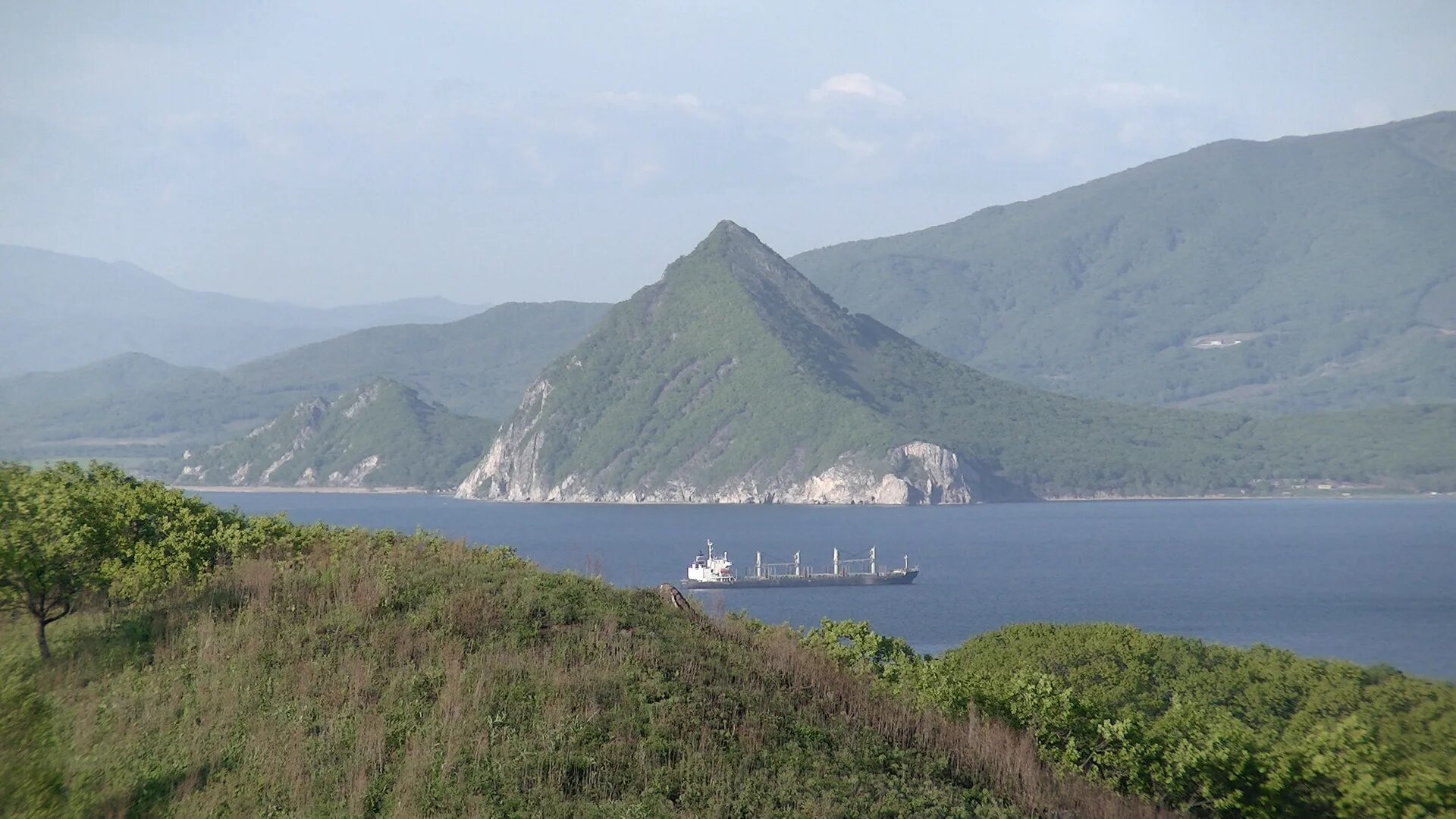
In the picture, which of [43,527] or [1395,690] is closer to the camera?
[43,527]

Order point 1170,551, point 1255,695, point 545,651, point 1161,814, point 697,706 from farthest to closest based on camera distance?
point 1170,551
point 1255,695
point 1161,814
point 545,651
point 697,706

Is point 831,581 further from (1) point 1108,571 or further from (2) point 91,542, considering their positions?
(2) point 91,542

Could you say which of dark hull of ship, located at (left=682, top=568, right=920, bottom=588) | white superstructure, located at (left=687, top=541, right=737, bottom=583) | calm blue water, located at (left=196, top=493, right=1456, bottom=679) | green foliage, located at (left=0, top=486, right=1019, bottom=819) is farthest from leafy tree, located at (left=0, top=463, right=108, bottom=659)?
dark hull of ship, located at (left=682, top=568, right=920, bottom=588)

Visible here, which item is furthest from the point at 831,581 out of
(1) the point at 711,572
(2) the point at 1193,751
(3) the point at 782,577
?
(2) the point at 1193,751

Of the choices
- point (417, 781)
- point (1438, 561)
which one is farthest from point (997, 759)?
point (1438, 561)

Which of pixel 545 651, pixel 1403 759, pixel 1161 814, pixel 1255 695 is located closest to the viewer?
pixel 545 651

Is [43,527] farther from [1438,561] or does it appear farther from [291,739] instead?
[1438,561]
